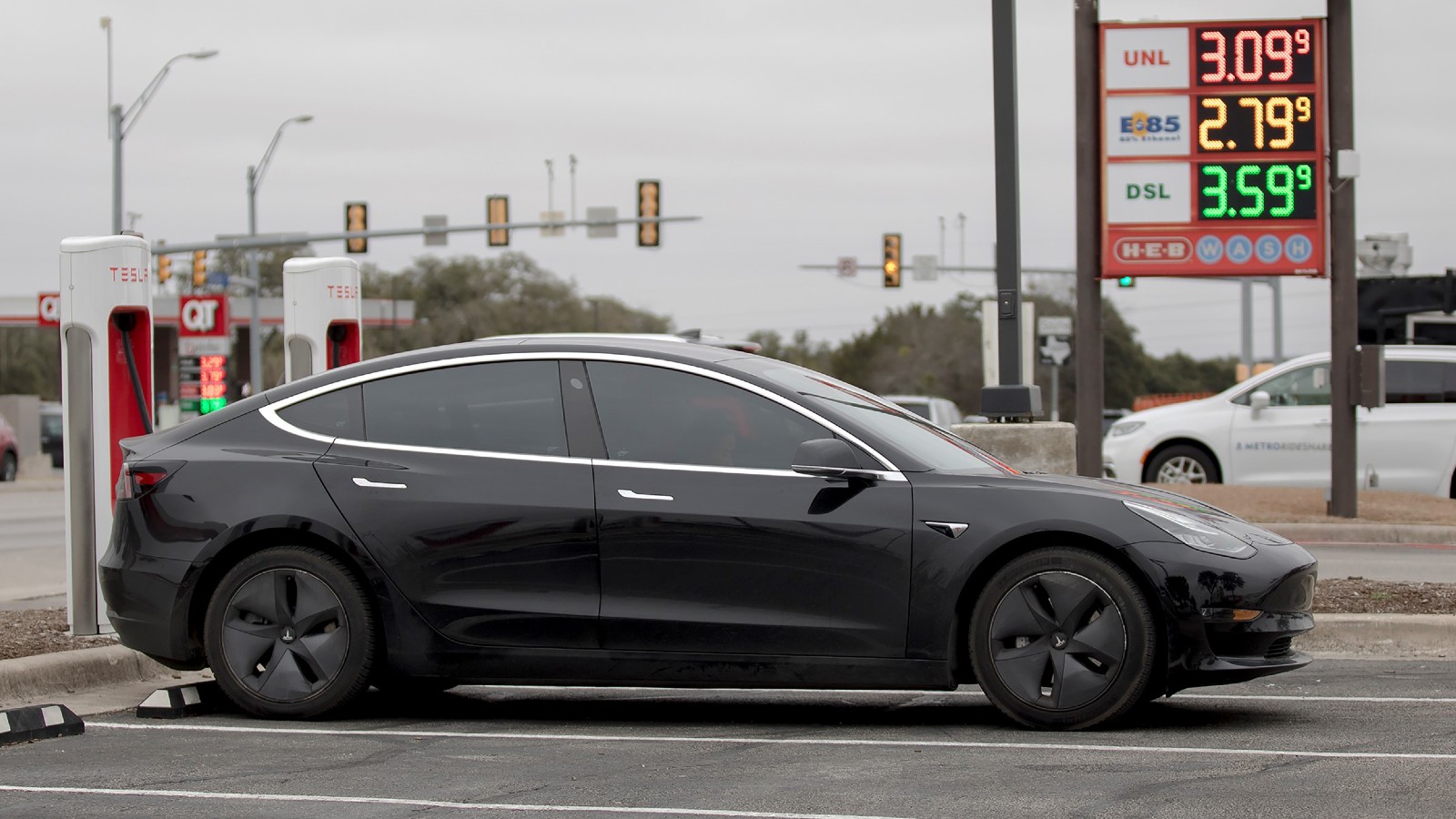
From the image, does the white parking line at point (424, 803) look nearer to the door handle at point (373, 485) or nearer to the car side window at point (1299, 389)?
the door handle at point (373, 485)

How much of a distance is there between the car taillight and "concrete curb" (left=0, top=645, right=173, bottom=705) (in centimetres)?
96

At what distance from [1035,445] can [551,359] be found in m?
4.20

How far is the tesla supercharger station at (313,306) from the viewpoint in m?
10.1

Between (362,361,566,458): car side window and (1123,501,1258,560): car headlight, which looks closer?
(1123,501,1258,560): car headlight

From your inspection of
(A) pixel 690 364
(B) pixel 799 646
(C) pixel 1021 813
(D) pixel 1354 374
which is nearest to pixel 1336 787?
(C) pixel 1021 813

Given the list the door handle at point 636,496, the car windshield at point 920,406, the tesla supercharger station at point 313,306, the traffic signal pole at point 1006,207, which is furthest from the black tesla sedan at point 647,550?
the car windshield at point 920,406

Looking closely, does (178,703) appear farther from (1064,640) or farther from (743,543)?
(1064,640)

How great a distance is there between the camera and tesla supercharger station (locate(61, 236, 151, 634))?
8617mm

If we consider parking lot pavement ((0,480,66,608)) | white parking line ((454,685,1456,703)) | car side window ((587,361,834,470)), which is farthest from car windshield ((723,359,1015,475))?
parking lot pavement ((0,480,66,608))

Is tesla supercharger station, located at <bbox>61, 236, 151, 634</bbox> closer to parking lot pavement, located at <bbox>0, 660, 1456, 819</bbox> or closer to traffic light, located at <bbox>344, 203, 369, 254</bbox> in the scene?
parking lot pavement, located at <bbox>0, 660, 1456, 819</bbox>

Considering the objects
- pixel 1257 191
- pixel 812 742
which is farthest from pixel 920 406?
pixel 812 742

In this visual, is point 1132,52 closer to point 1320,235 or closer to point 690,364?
point 1320,235

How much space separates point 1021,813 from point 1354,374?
463 inches

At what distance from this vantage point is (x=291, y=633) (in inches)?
265
